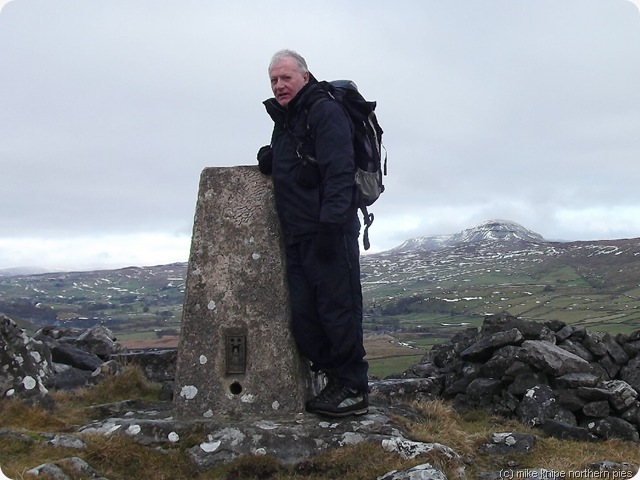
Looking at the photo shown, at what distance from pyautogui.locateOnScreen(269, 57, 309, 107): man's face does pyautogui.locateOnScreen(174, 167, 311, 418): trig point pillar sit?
1.09 meters

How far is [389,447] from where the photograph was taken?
5.96 metres

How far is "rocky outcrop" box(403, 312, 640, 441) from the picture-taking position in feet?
27.8

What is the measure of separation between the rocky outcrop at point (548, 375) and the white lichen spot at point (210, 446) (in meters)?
4.50

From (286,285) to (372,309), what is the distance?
124315 millimetres

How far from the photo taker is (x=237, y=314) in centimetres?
720

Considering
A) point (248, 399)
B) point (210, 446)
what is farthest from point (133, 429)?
point (248, 399)

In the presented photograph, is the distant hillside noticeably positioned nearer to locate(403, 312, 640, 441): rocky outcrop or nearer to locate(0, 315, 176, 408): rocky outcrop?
locate(403, 312, 640, 441): rocky outcrop

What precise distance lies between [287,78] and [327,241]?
195 cm

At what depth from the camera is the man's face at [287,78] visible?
6.88 meters

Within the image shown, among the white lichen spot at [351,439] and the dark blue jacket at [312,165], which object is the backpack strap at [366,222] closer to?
the dark blue jacket at [312,165]

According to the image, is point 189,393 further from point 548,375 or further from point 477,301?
point 477,301

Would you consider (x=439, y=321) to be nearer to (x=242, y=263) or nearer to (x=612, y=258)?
(x=612, y=258)

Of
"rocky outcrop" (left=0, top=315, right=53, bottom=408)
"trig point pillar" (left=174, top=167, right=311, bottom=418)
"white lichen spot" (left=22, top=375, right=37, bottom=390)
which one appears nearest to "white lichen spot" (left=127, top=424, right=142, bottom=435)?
"trig point pillar" (left=174, top=167, right=311, bottom=418)

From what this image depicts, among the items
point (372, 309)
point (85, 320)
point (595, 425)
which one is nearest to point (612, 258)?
point (372, 309)
